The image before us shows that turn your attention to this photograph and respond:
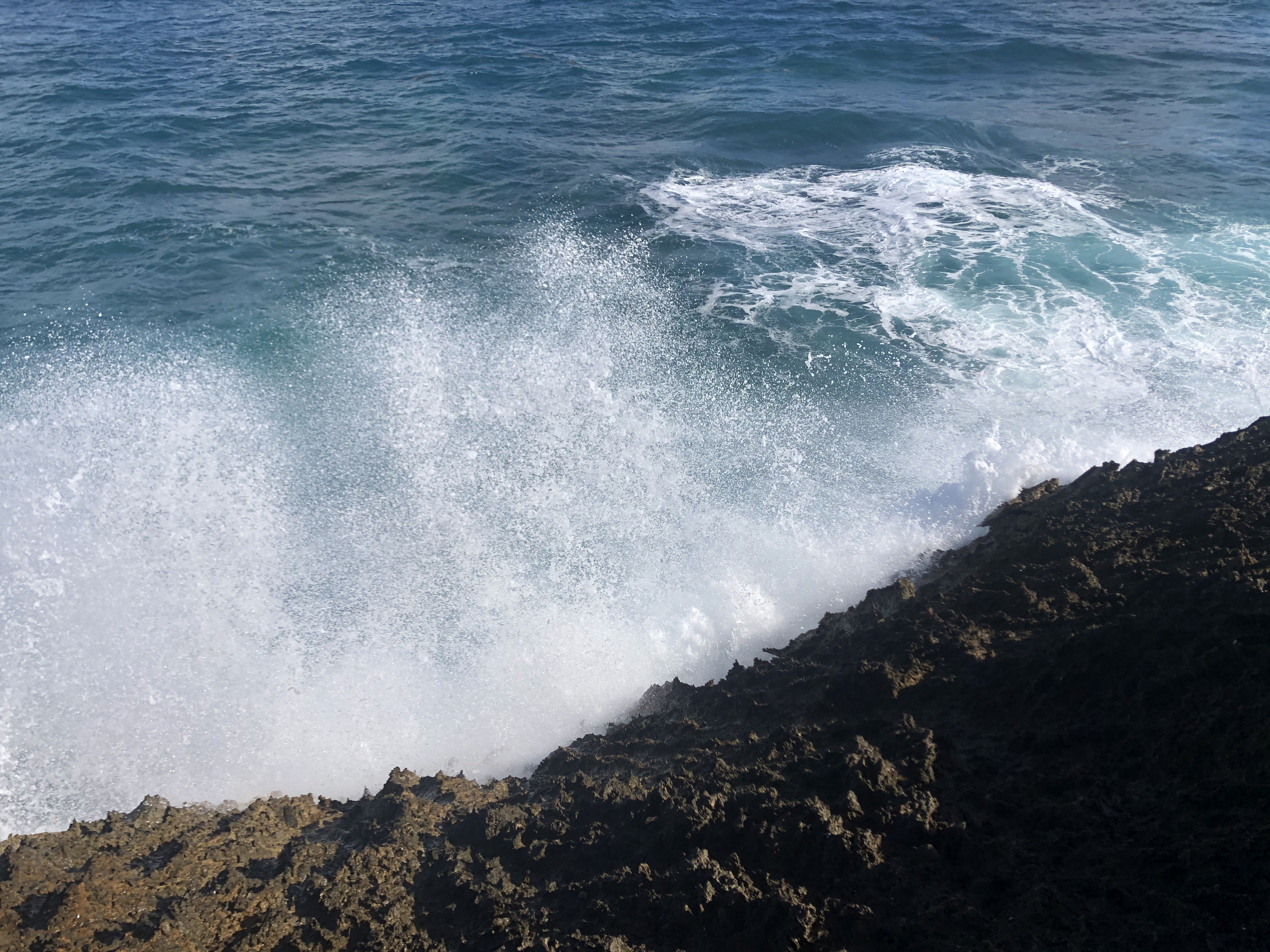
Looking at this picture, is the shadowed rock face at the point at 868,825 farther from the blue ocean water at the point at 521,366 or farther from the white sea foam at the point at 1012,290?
the white sea foam at the point at 1012,290

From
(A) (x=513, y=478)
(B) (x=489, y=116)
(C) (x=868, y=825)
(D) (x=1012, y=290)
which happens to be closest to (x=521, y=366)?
(A) (x=513, y=478)

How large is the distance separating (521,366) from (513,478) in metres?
2.39

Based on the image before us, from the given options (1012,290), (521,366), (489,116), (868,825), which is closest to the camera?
(868,825)

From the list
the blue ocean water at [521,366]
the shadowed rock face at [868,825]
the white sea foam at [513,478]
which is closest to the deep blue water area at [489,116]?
the blue ocean water at [521,366]

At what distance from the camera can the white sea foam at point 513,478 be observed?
8.48 meters

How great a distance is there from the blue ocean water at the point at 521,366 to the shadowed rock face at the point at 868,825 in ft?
6.06

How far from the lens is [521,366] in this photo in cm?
1264

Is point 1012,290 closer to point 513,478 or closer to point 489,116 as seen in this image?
point 513,478

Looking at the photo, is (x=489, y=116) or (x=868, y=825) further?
(x=489, y=116)

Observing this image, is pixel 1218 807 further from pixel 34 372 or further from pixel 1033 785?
pixel 34 372

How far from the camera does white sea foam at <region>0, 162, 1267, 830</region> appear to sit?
848 cm

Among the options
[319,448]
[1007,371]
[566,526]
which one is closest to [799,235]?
[1007,371]

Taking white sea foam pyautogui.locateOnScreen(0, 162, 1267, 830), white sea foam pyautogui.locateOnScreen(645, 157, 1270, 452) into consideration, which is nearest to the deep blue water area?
white sea foam pyautogui.locateOnScreen(645, 157, 1270, 452)

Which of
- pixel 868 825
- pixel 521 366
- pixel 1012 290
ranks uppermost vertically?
pixel 1012 290
